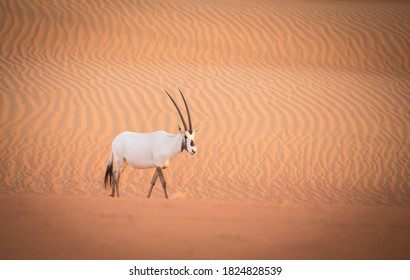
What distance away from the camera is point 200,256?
13.1 feet

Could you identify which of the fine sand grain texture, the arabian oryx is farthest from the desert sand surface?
the arabian oryx

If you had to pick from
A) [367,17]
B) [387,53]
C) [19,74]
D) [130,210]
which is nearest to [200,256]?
[130,210]

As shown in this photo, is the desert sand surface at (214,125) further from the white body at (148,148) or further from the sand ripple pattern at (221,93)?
the white body at (148,148)

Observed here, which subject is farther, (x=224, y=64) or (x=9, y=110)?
(x=224, y=64)

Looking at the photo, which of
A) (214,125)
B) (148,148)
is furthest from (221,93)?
(148,148)

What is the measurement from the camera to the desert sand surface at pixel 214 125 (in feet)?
15.3

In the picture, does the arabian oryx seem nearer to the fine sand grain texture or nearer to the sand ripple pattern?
the sand ripple pattern

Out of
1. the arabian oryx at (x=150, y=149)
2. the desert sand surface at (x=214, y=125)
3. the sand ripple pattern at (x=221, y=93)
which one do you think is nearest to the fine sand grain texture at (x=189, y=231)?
the desert sand surface at (x=214, y=125)

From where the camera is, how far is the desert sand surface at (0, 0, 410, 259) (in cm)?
466

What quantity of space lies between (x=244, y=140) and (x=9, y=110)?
5.80 m

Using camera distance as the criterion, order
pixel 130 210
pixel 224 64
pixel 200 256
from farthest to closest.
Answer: pixel 224 64
pixel 130 210
pixel 200 256

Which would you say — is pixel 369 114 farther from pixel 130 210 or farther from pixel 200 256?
pixel 200 256

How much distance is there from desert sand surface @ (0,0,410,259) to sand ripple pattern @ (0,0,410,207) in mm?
51

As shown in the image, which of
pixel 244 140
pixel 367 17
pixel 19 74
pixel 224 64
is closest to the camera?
pixel 244 140
